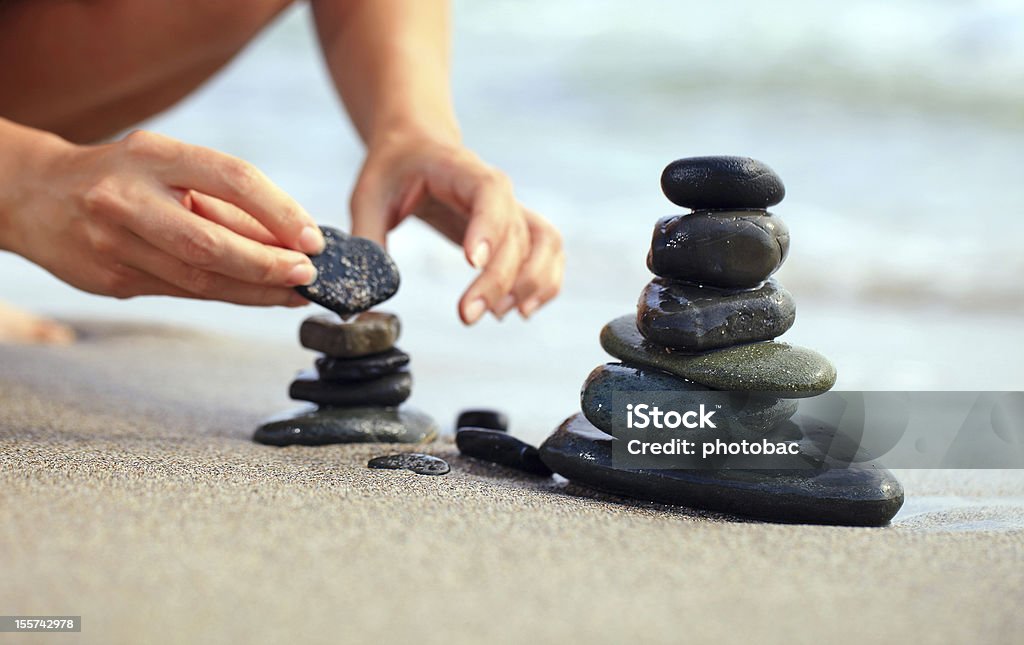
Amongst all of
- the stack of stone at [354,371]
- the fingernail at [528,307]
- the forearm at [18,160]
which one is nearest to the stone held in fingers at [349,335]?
the stack of stone at [354,371]

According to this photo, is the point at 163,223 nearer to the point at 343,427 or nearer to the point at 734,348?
the point at 343,427

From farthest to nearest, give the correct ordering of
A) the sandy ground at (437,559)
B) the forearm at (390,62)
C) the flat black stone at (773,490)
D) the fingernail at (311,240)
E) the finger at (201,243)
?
the forearm at (390,62), the fingernail at (311,240), the finger at (201,243), the flat black stone at (773,490), the sandy ground at (437,559)

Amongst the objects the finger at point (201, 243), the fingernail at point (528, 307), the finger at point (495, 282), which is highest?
the finger at point (201, 243)

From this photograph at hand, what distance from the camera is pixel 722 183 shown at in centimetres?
136

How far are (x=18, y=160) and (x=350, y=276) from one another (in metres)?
0.56

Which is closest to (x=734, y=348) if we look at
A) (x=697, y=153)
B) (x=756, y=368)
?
(x=756, y=368)

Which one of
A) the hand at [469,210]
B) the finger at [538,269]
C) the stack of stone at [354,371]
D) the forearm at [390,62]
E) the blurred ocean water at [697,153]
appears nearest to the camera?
the stack of stone at [354,371]

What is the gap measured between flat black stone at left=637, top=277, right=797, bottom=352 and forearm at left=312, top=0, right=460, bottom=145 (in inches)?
37.0

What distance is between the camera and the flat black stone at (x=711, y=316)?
1.35 meters

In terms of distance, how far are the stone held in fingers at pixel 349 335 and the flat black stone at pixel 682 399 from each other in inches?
18.4

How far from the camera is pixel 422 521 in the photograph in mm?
1198

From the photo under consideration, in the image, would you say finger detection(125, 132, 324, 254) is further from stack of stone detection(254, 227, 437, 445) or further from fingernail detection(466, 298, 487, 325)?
fingernail detection(466, 298, 487, 325)

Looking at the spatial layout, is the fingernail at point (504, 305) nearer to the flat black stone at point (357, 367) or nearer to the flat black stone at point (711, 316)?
the flat black stone at point (357, 367)

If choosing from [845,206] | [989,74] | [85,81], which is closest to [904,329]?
[845,206]
